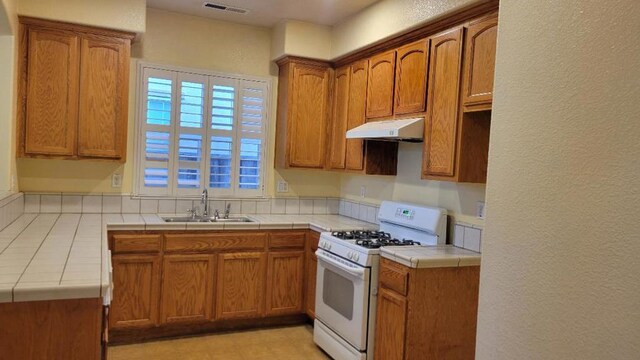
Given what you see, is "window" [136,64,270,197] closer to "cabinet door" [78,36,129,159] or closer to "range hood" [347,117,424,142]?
"cabinet door" [78,36,129,159]

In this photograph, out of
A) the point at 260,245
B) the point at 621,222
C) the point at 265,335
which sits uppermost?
the point at 621,222

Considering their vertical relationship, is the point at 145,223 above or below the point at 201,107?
below

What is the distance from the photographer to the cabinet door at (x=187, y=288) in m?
3.67

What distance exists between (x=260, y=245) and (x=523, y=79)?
3.04 m

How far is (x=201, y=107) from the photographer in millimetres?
4258

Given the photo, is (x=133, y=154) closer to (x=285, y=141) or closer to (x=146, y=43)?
(x=146, y=43)

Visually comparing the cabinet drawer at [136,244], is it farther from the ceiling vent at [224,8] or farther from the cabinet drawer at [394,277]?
the ceiling vent at [224,8]

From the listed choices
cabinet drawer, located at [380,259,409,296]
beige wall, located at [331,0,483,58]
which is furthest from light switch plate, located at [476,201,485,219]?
beige wall, located at [331,0,483,58]

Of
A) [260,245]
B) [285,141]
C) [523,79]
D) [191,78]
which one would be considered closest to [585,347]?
[523,79]

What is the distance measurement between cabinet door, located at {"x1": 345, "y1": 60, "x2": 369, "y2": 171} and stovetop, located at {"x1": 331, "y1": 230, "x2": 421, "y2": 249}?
0.55 m

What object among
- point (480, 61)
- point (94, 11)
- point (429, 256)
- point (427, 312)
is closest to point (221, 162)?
point (94, 11)

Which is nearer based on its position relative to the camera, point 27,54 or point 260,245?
point 27,54

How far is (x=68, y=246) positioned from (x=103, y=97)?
157cm

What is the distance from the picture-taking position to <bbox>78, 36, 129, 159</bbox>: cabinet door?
3.62 meters
